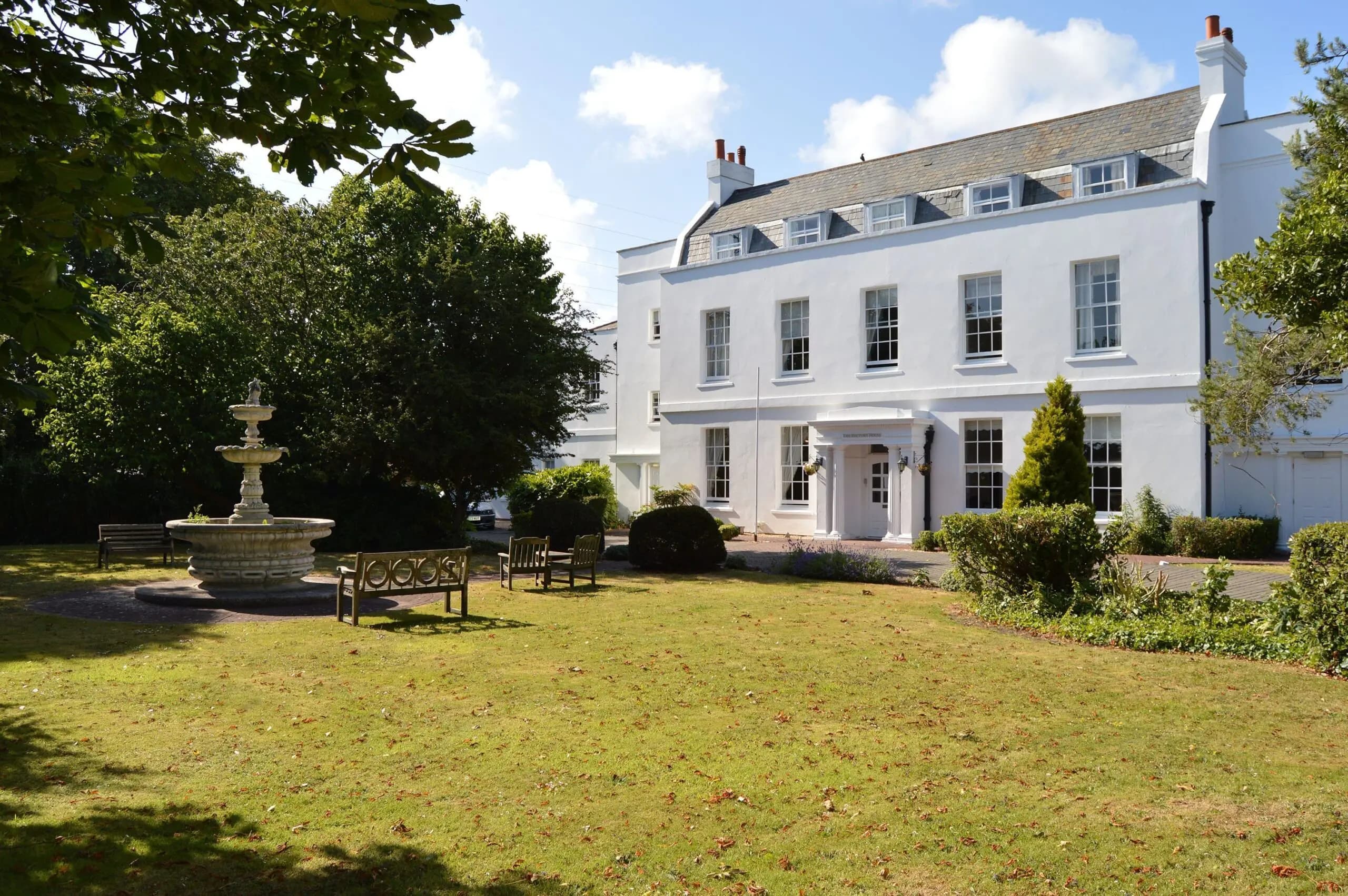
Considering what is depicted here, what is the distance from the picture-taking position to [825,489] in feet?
90.8

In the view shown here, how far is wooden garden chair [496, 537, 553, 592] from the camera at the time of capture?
16.1 metres

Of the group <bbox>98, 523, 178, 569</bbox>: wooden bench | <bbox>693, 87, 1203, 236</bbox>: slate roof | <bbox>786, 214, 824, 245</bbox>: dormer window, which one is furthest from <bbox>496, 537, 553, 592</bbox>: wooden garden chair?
<bbox>693, 87, 1203, 236</bbox>: slate roof

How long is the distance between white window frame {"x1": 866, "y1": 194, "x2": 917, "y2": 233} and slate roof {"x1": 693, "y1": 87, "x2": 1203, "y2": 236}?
0.32 meters

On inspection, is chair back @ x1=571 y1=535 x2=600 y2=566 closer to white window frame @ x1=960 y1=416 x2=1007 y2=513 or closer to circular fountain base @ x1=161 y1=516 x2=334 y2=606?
circular fountain base @ x1=161 y1=516 x2=334 y2=606

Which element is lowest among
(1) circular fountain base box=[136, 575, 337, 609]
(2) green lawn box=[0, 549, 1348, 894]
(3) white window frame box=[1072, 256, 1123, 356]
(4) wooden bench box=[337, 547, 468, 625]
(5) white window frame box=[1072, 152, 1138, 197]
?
(2) green lawn box=[0, 549, 1348, 894]

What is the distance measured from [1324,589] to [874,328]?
63.0 ft

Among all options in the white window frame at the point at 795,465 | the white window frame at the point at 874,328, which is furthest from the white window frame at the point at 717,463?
the white window frame at the point at 874,328

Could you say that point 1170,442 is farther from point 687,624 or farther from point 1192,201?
point 687,624

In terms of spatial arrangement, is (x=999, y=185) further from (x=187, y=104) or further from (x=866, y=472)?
(x=187, y=104)

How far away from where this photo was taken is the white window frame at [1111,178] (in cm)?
2342

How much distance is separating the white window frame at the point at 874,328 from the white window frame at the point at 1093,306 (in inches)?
189

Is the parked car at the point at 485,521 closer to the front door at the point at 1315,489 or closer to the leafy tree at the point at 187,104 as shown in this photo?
the front door at the point at 1315,489

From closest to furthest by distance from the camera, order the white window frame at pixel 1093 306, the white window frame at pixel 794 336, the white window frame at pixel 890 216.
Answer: the white window frame at pixel 1093 306
the white window frame at pixel 890 216
the white window frame at pixel 794 336

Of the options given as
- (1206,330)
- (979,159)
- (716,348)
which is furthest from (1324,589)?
(716,348)
